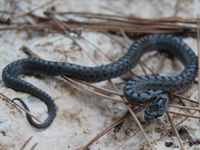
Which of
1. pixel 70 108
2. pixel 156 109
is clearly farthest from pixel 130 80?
pixel 70 108

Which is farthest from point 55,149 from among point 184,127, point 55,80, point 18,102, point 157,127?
point 184,127

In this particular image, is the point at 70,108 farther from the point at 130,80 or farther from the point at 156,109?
the point at 156,109

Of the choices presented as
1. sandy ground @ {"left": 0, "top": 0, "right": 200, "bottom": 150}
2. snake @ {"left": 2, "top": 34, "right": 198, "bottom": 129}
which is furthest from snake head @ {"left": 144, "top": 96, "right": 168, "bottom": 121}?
sandy ground @ {"left": 0, "top": 0, "right": 200, "bottom": 150}

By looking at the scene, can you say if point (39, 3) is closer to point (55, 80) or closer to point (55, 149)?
point (55, 80)

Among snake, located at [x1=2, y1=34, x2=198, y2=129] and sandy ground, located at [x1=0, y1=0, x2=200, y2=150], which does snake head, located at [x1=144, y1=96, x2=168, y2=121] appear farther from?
sandy ground, located at [x1=0, y1=0, x2=200, y2=150]

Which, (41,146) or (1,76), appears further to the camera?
(1,76)

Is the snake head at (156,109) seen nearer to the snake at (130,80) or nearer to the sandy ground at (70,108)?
the snake at (130,80)
